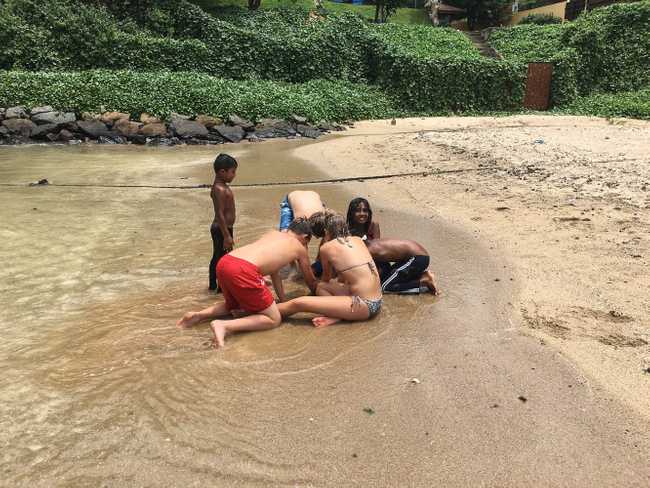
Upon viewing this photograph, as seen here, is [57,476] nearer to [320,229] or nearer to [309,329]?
[309,329]

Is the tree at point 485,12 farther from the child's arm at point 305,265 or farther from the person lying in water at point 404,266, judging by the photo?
the child's arm at point 305,265

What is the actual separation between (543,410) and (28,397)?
3386mm

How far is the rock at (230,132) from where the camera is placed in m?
17.3

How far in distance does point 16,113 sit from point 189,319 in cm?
1583

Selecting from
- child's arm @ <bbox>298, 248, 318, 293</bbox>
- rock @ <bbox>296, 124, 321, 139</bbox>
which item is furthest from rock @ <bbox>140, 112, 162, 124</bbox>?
child's arm @ <bbox>298, 248, 318, 293</bbox>

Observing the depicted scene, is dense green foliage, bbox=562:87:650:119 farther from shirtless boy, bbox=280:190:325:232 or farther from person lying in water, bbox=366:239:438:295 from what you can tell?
shirtless boy, bbox=280:190:325:232

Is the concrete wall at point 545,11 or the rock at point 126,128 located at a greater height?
the concrete wall at point 545,11

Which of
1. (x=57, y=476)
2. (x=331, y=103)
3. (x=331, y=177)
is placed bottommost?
(x=57, y=476)

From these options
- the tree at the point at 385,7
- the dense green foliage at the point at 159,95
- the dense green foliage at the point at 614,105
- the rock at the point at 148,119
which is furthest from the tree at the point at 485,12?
the rock at the point at 148,119

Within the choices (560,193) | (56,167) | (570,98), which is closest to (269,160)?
(56,167)

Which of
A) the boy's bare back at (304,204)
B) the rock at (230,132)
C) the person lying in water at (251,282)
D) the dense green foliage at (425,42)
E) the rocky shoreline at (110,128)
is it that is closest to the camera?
the person lying in water at (251,282)

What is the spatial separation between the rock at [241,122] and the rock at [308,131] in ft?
5.51

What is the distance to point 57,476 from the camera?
270 cm

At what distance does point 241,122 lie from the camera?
1789 centimetres
